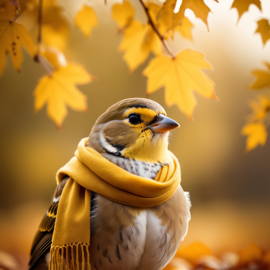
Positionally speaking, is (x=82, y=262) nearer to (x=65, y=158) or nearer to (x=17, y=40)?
(x=17, y=40)

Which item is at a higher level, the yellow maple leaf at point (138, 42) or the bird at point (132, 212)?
the yellow maple leaf at point (138, 42)

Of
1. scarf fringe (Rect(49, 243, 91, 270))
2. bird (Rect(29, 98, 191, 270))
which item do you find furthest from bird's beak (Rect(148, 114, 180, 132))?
scarf fringe (Rect(49, 243, 91, 270))

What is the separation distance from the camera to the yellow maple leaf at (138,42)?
2.73 ft

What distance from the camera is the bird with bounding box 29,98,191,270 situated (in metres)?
0.57

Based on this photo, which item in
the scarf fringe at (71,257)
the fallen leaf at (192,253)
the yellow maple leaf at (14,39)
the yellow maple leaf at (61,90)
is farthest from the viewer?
the fallen leaf at (192,253)

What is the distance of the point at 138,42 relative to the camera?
85 cm

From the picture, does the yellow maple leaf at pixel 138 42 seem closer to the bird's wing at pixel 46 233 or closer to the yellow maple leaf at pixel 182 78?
the yellow maple leaf at pixel 182 78

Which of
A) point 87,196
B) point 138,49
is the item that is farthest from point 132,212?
point 138,49

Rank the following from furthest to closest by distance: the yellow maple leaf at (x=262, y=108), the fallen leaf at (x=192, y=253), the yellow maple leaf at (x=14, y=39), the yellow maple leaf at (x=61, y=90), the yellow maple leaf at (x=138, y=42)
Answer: the fallen leaf at (x=192, y=253)
the yellow maple leaf at (x=262, y=108)
the yellow maple leaf at (x=61, y=90)
the yellow maple leaf at (x=138, y=42)
the yellow maple leaf at (x=14, y=39)

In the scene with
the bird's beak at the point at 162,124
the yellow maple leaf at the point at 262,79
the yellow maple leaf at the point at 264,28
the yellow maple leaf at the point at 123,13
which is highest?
the yellow maple leaf at the point at 123,13

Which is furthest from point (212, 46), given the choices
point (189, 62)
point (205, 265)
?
point (205, 265)

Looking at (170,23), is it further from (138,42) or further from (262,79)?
(262,79)

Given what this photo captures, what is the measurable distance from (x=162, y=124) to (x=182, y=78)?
222 mm

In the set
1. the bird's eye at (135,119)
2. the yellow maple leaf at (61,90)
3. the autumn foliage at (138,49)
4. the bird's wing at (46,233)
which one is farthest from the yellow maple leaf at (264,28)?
the bird's wing at (46,233)
